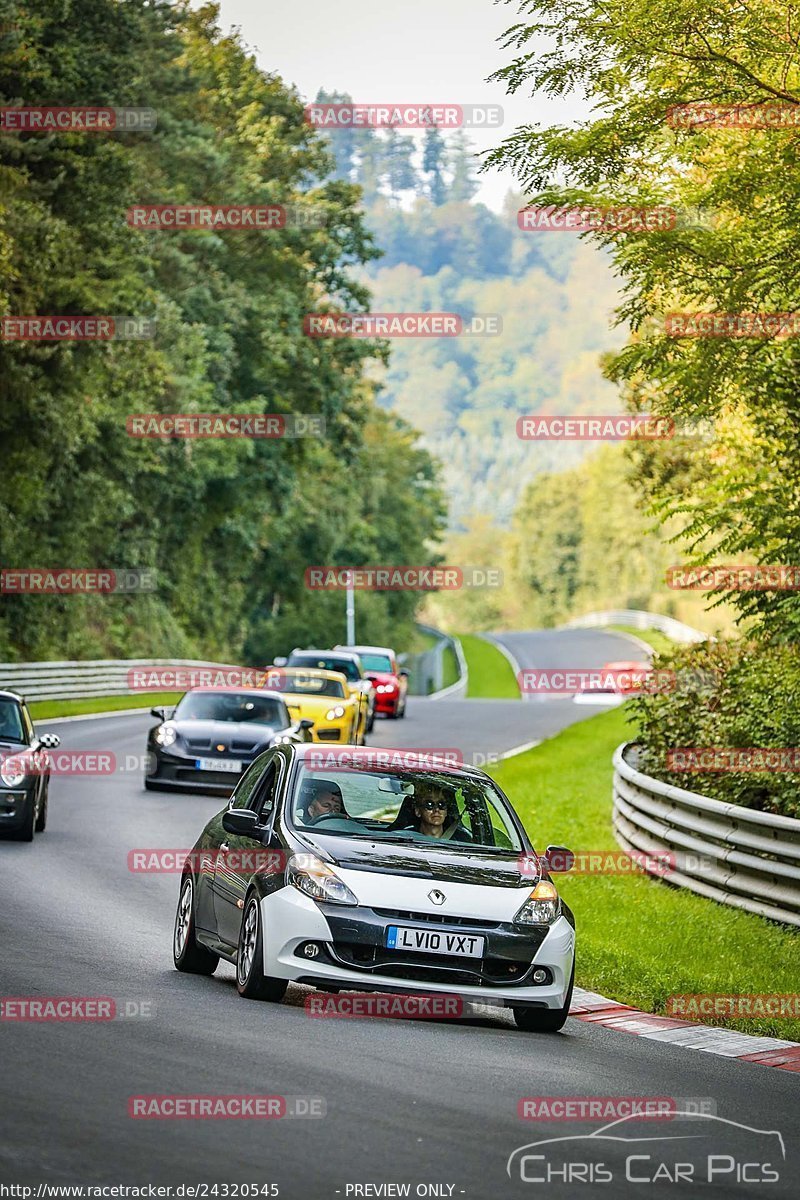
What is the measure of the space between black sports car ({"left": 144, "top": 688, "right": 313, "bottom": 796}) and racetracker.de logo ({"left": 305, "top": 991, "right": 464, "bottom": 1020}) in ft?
42.9

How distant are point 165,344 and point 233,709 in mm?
29564

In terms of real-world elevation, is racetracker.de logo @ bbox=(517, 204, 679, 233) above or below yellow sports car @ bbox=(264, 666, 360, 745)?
above

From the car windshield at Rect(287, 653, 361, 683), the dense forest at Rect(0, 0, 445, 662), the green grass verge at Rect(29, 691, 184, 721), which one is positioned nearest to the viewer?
the car windshield at Rect(287, 653, 361, 683)

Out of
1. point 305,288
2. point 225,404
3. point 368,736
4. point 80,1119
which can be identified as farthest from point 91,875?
point 305,288

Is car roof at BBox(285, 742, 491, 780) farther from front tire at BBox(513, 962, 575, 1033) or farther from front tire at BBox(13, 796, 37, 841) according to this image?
front tire at BBox(13, 796, 37, 841)

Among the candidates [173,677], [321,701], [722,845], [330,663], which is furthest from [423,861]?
[173,677]

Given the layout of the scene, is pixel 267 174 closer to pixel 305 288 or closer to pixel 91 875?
pixel 305 288

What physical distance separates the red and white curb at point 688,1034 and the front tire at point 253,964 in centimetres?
199

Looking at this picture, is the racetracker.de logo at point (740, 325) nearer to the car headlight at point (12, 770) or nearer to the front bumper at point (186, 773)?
the car headlight at point (12, 770)

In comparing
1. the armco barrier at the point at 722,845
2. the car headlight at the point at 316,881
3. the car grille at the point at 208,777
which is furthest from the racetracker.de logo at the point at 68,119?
the car headlight at the point at 316,881

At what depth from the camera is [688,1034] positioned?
413 inches

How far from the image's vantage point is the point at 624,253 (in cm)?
1638

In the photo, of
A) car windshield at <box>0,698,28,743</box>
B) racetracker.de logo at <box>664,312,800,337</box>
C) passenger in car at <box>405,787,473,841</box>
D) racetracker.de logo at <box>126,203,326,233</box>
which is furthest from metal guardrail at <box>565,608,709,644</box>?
passenger in car at <box>405,787,473,841</box>

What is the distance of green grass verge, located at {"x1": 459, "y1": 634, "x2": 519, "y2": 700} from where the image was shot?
83375mm
